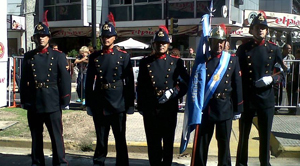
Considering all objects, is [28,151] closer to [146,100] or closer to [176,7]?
[146,100]

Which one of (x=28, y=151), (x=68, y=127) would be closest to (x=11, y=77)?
(x=68, y=127)

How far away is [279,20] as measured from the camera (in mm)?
30438

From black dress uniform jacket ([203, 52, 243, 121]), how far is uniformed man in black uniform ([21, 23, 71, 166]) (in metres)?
2.02

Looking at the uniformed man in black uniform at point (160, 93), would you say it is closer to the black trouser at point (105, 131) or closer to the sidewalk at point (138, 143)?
the black trouser at point (105, 131)

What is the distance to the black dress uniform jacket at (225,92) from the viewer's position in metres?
5.02

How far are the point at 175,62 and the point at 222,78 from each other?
2.20 feet

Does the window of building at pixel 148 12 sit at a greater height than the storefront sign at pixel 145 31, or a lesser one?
greater

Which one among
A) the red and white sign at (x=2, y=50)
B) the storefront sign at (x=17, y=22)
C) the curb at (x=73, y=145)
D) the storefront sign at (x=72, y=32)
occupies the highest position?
the storefront sign at (x=17, y=22)

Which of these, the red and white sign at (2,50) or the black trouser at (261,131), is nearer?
the black trouser at (261,131)

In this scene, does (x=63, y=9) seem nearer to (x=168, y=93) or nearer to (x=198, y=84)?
(x=168, y=93)

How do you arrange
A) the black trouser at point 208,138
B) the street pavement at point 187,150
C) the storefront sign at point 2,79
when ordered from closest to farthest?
1. the black trouser at point 208,138
2. the street pavement at point 187,150
3. the storefront sign at point 2,79

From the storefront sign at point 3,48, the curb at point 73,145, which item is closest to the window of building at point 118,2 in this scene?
the storefront sign at point 3,48

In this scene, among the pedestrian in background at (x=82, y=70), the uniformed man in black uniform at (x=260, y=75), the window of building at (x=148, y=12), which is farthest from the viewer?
the window of building at (x=148, y=12)

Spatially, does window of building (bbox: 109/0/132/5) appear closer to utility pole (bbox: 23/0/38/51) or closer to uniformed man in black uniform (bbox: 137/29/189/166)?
utility pole (bbox: 23/0/38/51)
